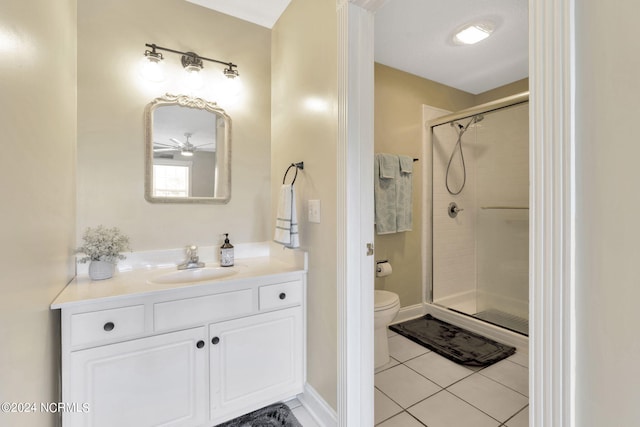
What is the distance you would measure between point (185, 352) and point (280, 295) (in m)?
0.53

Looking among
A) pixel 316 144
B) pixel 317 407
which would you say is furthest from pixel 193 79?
pixel 317 407

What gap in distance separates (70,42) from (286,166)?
128 centimetres

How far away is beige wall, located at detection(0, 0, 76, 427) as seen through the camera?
0.77 metres

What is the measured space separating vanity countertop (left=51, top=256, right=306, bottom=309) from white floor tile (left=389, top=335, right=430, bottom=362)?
1161 mm

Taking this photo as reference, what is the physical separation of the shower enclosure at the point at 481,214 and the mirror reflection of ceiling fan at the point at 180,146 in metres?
2.23

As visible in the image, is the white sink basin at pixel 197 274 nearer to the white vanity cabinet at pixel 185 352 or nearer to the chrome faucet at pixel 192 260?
the chrome faucet at pixel 192 260

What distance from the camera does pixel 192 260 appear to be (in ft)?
5.88

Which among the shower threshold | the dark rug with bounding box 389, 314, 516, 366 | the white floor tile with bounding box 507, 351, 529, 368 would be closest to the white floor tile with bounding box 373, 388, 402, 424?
the dark rug with bounding box 389, 314, 516, 366

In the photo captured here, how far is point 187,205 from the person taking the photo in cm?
187

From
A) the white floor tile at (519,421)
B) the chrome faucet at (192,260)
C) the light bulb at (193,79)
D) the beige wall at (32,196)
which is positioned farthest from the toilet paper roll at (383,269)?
the beige wall at (32,196)

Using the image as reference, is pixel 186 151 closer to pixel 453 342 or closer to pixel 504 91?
pixel 453 342

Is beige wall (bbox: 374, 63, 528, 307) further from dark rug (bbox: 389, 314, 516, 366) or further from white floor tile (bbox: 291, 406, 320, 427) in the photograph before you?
white floor tile (bbox: 291, 406, 320, 427)

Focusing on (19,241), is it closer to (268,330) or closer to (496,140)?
(268,330)

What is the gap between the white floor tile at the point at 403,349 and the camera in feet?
7.16
